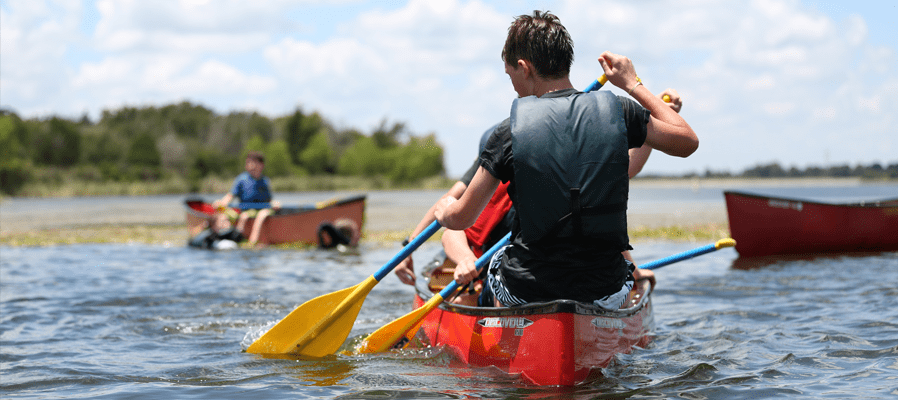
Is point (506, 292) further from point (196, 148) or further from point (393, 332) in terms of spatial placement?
point (196, 148)

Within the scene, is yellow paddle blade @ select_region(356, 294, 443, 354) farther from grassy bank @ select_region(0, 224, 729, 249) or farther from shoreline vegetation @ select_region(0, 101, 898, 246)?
shoreline vegetation @ select_region(0, 101, 898, 246)

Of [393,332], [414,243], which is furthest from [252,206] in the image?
[414,243]

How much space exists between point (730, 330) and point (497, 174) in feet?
10.8

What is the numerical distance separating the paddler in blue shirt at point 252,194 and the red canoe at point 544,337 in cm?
895

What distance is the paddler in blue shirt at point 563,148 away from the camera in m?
2.90

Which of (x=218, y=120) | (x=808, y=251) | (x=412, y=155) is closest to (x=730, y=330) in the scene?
(x=808, y=251)

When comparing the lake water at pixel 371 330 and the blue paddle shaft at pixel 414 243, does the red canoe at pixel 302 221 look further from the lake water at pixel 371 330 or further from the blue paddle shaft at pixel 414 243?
the blue paddle shaft at pixel 414 243

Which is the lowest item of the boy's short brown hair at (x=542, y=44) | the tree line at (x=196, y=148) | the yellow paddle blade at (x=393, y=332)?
the yellow paddle blade at (x=393, y=332)

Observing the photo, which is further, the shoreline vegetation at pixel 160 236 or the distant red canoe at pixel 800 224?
the shoreline vegetation at pixel 160 236

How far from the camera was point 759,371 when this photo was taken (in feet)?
13.6

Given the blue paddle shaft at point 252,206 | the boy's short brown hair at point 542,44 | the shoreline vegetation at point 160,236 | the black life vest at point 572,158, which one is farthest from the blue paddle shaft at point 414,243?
the blue paddle shaft at point 252,206

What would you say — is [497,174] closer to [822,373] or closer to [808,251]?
[822,373]

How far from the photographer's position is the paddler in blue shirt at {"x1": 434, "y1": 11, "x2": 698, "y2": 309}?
2902 mm

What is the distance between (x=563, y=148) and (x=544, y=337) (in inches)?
34.8
